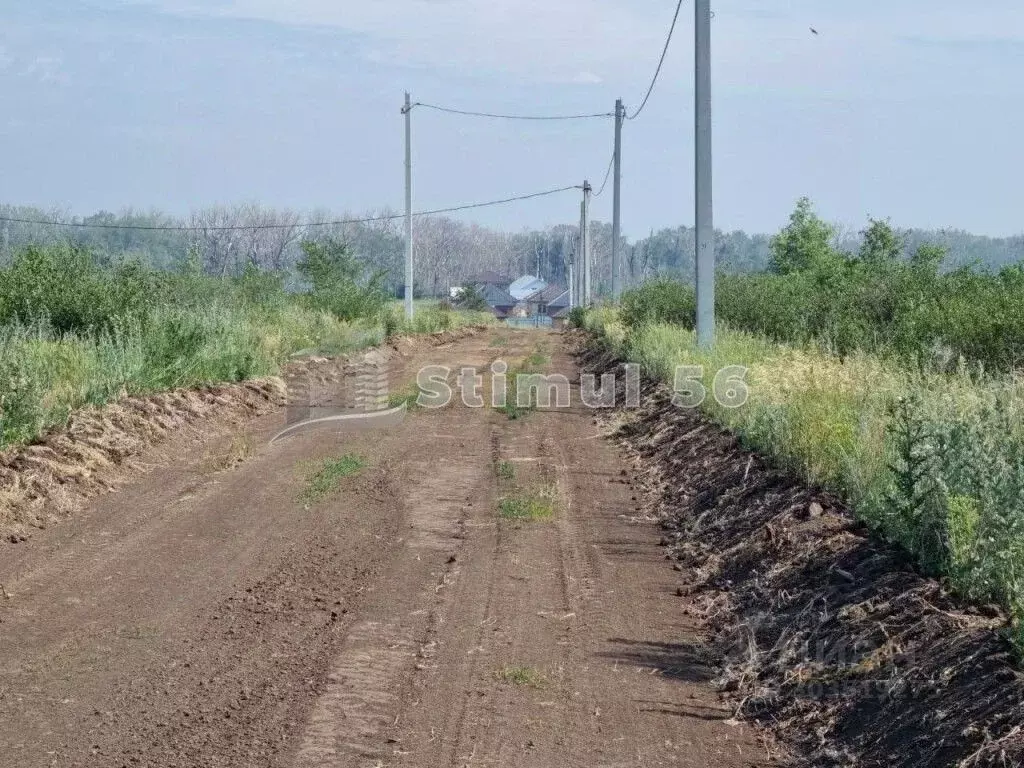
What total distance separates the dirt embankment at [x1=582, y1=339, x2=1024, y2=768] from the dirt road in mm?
290

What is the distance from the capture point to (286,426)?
18125 mm

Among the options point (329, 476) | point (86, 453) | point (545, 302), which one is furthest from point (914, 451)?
point (545, 302)

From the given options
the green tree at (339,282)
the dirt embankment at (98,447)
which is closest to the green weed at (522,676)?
the dirt embankment at (98,447)

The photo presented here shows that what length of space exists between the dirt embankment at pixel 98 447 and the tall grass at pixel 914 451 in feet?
21.9

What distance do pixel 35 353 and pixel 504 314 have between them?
115m

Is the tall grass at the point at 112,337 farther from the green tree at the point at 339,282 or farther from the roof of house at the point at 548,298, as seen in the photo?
the roof of house at the point at 548,298

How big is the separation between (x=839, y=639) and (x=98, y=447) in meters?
8.95

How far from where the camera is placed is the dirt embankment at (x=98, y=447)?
11.0 meters

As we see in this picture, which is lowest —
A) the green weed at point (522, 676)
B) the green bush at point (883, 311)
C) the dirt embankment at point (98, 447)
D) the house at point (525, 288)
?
the green weed at point (522, 676)

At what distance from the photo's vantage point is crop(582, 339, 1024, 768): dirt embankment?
564 cm

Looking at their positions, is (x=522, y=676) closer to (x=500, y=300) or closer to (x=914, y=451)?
(x=914, y=451)

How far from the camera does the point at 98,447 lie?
13.3 metres

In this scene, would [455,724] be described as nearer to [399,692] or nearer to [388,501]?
[399,692]

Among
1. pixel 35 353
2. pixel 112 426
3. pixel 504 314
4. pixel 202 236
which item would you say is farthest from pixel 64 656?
pixel 504 314
